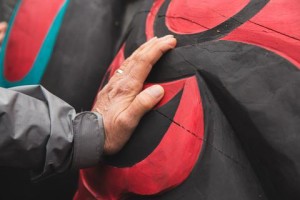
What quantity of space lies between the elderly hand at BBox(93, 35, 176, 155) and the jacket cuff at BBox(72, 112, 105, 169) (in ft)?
0.05

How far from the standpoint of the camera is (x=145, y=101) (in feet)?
2.97

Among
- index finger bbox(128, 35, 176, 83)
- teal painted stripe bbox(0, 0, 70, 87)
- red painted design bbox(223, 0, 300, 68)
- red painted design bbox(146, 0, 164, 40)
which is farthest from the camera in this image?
teal painted stripe bbox(0, 0, 70, 87)

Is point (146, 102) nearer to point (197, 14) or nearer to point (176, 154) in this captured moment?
point (176, 154)

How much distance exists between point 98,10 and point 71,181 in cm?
56

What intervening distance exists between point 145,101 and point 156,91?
3cm

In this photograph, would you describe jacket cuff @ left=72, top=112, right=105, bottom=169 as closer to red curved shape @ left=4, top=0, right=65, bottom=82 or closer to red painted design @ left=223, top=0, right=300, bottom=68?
red painted design @ left=223, top=0, right=300, bottom=68

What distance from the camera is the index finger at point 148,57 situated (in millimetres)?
951

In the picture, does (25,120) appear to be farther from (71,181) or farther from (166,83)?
(71,181)

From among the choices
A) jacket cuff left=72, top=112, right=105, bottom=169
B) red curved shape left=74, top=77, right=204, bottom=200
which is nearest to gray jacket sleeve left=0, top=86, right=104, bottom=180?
jacket cuff left=72, top=112, right=105, bottom=169

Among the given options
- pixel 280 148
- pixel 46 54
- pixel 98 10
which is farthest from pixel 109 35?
pixel 280 148

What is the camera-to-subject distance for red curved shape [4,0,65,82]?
1341 mm

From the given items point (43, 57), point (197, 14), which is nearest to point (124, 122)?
point (197, 14)

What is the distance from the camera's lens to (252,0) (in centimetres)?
95

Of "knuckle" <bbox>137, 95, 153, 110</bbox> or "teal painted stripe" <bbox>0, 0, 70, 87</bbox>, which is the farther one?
"teal painted stripe" <bbox>0, 0, 70, 87</bbox>
